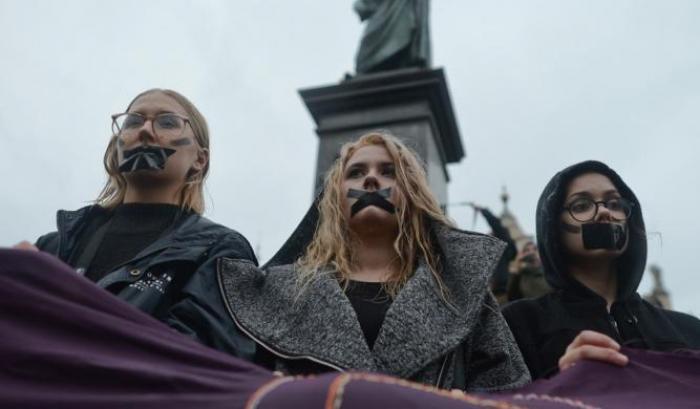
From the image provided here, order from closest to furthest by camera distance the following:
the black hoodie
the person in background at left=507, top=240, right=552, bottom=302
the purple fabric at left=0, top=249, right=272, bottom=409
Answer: the purple fabric at left=0, top=249, right=272, bottom=409 → the black hoodie → the person in background at left=507, top=240, right=552, bottom=302

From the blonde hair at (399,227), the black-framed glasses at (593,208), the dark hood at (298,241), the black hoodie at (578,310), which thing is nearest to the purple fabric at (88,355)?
the blonde hair at (399,227)

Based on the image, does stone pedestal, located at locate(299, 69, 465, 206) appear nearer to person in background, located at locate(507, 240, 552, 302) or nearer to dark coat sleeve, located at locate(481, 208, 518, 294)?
dark coat sleeve, located at locate(481, 208, 518, 294)

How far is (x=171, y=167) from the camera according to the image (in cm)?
295

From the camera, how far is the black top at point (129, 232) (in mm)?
2734

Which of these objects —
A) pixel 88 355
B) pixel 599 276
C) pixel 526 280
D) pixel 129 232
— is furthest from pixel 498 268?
pixel 88 355

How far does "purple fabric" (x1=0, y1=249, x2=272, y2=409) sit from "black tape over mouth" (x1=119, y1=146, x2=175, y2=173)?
1118 mm

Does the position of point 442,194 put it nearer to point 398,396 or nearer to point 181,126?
point 181,126

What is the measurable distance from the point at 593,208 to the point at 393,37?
5.58 meters

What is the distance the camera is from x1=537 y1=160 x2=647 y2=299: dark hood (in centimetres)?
307

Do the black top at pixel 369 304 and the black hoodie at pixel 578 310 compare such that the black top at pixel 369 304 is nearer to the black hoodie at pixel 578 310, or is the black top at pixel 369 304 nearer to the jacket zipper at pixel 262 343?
the jacket zipper at pixel 262 343

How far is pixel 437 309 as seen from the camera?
102 inches


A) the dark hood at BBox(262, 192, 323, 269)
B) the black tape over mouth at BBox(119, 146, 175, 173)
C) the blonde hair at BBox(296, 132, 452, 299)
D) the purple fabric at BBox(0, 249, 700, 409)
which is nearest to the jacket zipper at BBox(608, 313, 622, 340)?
the blonde hair at BBox(296, 132, 452, 299)

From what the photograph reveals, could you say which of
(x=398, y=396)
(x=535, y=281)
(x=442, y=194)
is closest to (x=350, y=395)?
(x=398, y=396)

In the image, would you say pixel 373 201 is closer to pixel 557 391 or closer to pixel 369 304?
pixel 369 304
